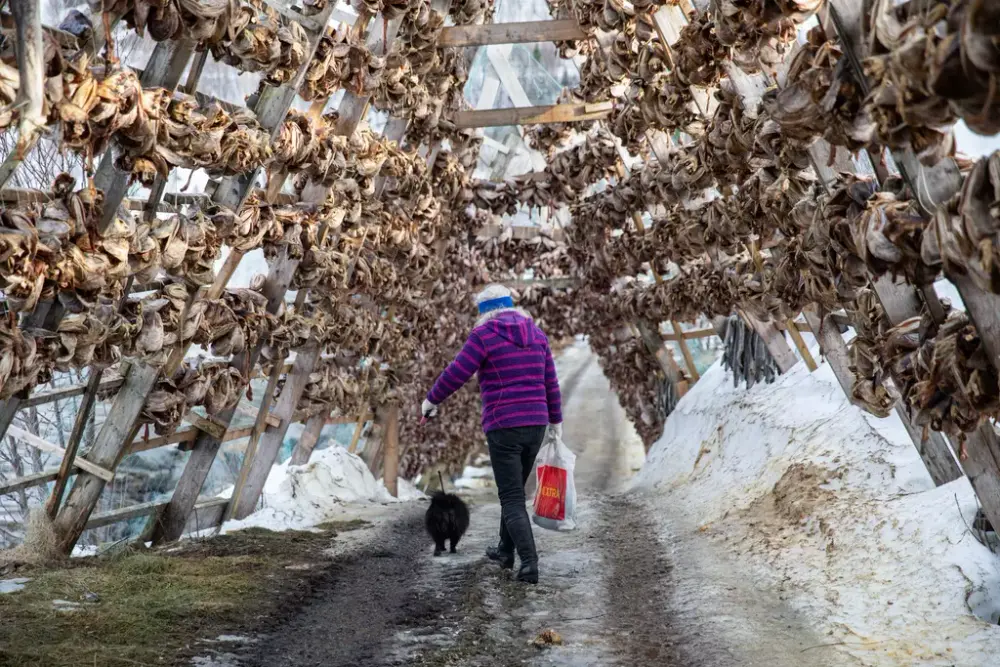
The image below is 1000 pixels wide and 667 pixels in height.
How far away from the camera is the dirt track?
3906mm

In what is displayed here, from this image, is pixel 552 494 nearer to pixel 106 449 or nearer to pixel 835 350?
pixel 835 350

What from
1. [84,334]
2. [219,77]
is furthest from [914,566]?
[219,77]

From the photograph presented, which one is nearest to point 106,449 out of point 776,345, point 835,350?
point 835,350

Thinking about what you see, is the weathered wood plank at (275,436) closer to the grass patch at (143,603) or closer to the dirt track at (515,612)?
the dirt track at (515,612)

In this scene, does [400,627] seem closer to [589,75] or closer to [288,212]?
[288,212]

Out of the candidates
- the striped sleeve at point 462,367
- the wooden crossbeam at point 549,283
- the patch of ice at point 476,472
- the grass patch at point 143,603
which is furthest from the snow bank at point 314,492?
the patch of ice at point 476,472

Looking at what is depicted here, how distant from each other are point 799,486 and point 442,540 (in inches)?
106

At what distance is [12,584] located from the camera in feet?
15.1

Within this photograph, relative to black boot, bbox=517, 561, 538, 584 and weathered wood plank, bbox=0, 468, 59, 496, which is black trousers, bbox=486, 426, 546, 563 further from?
weathered wood plank, bbox=0, 468, 59, 496

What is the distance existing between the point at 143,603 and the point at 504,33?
20.2ft

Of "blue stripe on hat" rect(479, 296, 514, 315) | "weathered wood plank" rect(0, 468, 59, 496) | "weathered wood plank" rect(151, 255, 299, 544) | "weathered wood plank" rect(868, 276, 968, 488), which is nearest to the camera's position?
"weathered wood plank" rect(868, 276, 968, 488)

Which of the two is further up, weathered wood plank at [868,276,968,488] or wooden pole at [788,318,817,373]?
wooden pole at [788,318,817,373]

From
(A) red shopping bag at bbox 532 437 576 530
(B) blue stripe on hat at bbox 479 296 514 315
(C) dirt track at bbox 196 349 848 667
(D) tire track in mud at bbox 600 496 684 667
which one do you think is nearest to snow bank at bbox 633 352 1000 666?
(C) dirt track at bbox 196 349 848 667

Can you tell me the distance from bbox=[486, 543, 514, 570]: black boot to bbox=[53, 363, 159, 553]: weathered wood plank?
254 cm
